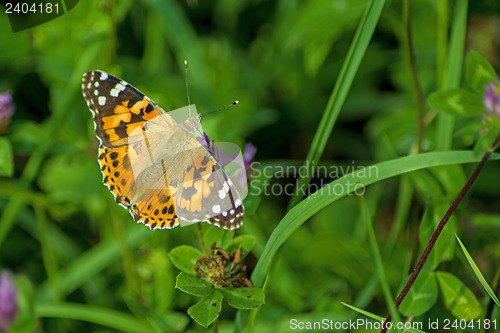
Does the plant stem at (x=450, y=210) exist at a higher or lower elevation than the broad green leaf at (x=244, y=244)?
higher

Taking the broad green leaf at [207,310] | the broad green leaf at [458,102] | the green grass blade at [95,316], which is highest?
the broad green leaf at [458,102]

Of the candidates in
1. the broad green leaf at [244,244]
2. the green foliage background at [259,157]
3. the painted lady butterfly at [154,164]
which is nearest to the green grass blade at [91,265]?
the green foliage background at [259,157]

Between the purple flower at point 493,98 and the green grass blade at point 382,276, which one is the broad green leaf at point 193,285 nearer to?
the green grass blade at point 382,276

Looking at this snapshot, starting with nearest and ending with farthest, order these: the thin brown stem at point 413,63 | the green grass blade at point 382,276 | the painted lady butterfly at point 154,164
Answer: the green grass blade at point 382,276 < the painted lady butterfly at point 154,164 < the thin brown stem at point 413,63

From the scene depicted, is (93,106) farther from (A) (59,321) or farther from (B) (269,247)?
(A) (59,321)

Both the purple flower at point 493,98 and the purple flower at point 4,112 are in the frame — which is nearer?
the purple flower at point 493,98

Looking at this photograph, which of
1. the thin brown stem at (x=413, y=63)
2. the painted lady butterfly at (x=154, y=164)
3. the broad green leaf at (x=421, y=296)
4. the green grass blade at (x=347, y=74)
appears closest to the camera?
the painted lady butterfly at (x=154, y=164)
